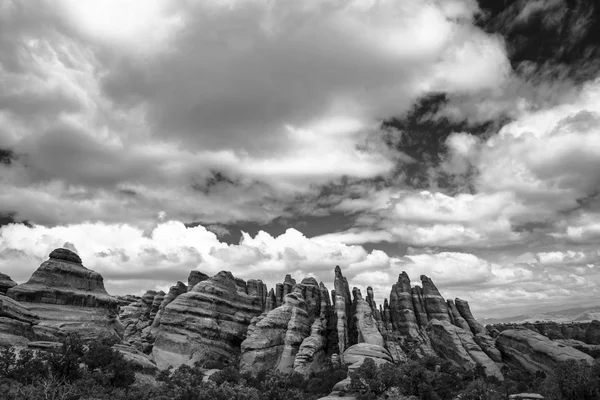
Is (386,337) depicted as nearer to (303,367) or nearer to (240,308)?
(303,367)

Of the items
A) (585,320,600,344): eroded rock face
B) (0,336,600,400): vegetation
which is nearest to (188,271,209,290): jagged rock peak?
(0,336,600,400): vegetation

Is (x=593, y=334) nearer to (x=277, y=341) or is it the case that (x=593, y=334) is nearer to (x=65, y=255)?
(x=277, y=341)

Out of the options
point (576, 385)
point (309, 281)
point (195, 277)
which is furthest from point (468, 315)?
point (195, 277)

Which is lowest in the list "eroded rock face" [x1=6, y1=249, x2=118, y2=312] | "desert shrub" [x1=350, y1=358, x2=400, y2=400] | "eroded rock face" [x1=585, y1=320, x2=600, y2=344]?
"desert shrub" [x1=350, y1=358, x2=400, y2=400]

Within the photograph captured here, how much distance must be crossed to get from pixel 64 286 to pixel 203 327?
33485 millimetres

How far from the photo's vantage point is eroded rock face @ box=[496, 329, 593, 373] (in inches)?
2808

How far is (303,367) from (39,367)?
2013 inches

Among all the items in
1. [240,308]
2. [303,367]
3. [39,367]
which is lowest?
[303,367]

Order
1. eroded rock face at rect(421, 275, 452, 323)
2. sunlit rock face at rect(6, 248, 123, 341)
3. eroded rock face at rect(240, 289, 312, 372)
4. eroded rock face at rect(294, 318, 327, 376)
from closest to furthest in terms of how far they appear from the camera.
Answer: sunlit rock face at rect(6, 248, 123, 341)
eroded rock face at rect(294, 318, 327, 376)
eroded rock face at rect(240, 289, 312, 372)
eroded rock face at rect(421, 275, 452, 323)

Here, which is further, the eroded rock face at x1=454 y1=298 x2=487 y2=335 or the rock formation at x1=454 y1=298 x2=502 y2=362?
the eroded rock face at x1=454 y1=298 x2=487 y2=335

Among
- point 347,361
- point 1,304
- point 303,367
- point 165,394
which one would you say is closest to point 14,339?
point 1,304

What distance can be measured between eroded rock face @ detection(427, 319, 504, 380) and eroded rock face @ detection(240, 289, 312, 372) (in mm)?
33263

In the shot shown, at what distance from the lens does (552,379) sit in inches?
1671

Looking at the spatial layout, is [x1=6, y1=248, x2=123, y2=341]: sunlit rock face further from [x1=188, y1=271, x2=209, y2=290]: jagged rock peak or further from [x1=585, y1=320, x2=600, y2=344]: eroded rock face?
[x1=585, y1=320, x2=600, y2=344]: eroded rock face
